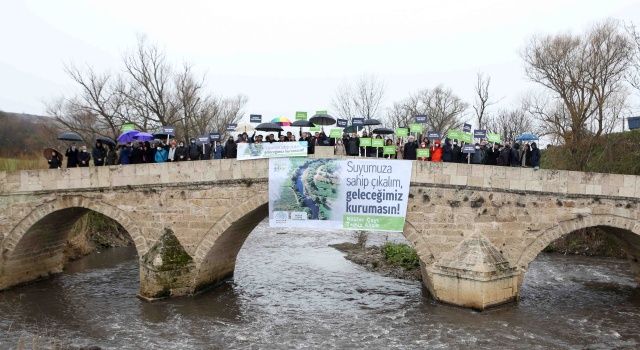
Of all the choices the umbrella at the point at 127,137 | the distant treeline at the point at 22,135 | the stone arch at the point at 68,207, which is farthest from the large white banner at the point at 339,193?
the distant treeline at the point at 22,135

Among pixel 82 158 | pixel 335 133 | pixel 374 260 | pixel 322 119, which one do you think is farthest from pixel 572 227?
pixel 82 158

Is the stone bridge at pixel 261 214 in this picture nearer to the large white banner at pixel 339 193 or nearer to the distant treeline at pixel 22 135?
the large white banner at pixel 339 193

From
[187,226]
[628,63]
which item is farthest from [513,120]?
[187,226]

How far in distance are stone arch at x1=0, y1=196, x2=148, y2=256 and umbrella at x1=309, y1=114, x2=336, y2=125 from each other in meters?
6.14

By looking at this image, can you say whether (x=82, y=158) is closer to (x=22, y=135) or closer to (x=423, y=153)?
(x=423, y=153)

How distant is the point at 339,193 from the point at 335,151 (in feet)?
4.37

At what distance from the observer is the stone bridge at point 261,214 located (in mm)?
13703

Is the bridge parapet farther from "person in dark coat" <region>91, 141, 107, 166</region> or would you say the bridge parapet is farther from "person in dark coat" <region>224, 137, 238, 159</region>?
"person in dark coat" <region>91, 141, 107, 166</region>

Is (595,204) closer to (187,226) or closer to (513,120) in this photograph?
(187,226)

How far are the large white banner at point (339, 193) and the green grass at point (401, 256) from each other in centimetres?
540

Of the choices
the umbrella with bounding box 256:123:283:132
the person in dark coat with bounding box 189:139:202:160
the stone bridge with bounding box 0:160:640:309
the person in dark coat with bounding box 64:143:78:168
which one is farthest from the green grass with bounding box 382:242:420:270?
the person in dark coat with bounding box 64:143:78:168

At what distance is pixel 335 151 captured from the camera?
15.2 metres

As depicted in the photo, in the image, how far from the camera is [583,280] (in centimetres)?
1750

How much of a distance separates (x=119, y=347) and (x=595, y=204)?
11.8 m
